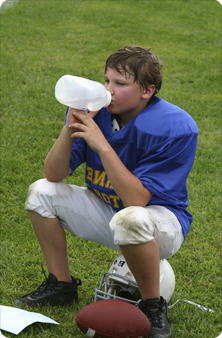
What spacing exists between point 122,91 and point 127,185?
532 mm

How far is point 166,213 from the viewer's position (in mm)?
2170

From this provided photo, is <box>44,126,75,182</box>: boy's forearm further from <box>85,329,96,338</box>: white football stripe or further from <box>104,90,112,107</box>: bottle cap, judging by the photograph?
<box>85,329,96,338</box>: white football stripe

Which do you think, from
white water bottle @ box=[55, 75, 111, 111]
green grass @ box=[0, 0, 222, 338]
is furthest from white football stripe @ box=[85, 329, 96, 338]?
white water bottle @ box=[55, 75, 111, 111]

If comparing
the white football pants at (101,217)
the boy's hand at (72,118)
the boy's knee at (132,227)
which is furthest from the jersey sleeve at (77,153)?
the boy's knee at (132,227)

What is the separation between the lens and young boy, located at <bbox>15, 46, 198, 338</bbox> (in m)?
2.04

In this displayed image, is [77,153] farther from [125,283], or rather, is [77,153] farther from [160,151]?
[125,283]

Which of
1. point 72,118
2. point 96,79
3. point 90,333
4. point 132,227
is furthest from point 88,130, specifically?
point 96,79

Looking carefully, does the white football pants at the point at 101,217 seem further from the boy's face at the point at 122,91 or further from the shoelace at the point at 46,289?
the boy's face at the point at 122,91

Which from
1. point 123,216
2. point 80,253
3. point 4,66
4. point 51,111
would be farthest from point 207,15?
point 123,216

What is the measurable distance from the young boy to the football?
17 cm

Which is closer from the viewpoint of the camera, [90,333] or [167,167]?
[90,333]

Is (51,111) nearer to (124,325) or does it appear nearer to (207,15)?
(124,325)

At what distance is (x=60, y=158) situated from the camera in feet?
7.63

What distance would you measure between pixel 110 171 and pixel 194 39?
6860 mm
